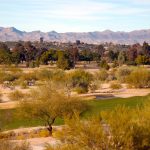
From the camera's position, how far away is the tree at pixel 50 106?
33.7m

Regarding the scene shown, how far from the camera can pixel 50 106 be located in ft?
111

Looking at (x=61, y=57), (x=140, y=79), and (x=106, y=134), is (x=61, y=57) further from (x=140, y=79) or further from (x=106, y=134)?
(x=106, y=134)

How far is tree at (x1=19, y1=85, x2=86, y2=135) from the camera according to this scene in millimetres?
33688

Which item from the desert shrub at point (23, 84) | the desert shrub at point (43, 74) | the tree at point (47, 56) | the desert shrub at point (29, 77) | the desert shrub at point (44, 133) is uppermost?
the tree at point (47, 56)

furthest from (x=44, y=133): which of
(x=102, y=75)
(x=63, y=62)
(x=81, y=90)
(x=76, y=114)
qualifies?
(x=63, y=62)

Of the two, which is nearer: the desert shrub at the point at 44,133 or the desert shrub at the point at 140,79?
the desert shrub at the point at 44,133

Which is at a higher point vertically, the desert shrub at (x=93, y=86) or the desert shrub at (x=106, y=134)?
the desert shrub at (x=106, y=134)

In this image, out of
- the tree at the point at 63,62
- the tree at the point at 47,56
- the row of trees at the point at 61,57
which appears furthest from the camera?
the tree at the point at 47,56

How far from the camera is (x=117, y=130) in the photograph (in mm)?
17391

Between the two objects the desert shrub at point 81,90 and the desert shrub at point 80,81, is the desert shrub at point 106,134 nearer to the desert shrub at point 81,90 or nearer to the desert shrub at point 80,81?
the desert shrub at point 81,90

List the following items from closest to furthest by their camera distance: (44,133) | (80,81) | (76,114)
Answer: (76,114), (44,133), (80,81)

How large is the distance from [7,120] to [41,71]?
44264mm

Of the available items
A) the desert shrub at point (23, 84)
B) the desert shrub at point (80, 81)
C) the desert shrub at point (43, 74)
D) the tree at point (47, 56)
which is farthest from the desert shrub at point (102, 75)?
the tree at point (47, 56)

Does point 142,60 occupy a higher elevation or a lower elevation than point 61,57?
lower
